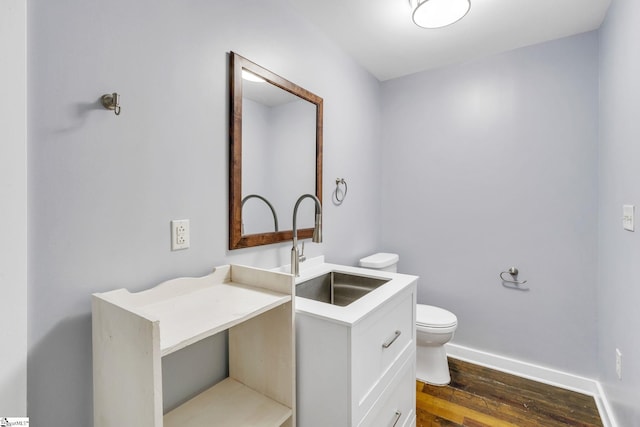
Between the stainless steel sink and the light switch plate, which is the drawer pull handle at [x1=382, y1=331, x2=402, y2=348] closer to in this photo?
the stainless steel sink

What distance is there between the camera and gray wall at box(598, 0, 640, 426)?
1.32 meters

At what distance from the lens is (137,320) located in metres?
0.76

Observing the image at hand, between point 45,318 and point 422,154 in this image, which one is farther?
point 422,154

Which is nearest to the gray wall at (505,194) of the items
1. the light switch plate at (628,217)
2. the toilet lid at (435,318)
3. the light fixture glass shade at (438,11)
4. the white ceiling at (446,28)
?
the white ceiling at (446,28)

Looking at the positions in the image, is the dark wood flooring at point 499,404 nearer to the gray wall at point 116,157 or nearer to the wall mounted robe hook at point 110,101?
the gray wall at point 116,157

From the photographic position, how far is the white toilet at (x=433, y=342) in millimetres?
2020

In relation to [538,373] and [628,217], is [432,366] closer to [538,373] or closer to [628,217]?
[538,373]

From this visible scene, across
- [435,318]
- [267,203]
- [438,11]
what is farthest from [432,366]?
[438,11]

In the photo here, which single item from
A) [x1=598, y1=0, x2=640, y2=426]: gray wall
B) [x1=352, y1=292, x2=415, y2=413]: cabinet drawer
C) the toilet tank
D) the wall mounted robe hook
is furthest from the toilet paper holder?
the wall mounted robe hook

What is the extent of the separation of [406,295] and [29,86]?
64.5 inches

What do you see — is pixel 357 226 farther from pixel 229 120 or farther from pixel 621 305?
pixel 621 305

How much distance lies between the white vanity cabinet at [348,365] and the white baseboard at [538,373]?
127cm

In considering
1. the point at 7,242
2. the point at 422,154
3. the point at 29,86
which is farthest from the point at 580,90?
the point at 7,242

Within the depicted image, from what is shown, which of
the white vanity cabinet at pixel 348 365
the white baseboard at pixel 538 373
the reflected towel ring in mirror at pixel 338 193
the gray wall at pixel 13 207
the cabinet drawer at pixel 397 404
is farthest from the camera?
the reflected towel ring in mirror at pixel 338 193
